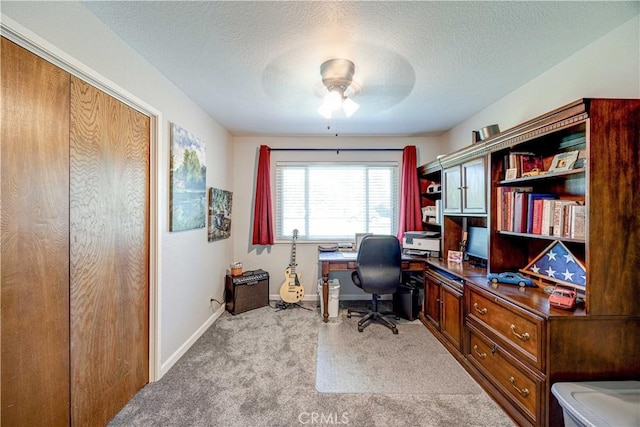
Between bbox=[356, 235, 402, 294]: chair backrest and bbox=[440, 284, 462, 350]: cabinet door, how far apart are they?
0.49 metres

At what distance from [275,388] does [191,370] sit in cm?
76

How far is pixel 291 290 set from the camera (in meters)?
3.52

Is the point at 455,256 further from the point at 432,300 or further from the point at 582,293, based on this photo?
the point at 582,293

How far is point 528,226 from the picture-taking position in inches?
75.9

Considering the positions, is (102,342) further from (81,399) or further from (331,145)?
(331,145)

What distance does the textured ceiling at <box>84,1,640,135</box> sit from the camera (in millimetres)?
1404

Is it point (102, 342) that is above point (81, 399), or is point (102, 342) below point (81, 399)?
above

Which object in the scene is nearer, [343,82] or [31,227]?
[31,227]

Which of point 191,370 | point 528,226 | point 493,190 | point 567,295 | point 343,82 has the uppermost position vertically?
point 343,82

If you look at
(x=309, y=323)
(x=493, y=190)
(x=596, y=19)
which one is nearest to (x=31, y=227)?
(x=309, y=323)

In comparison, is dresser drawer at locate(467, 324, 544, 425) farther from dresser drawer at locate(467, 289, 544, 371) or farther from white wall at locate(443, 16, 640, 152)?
white wall at locate(443, 16, 640, 152)

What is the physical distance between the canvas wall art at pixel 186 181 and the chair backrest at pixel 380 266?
1.75 metres

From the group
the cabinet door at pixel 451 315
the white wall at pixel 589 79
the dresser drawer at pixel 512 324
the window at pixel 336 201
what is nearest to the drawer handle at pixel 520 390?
the dresser drawer at pixel 512 324

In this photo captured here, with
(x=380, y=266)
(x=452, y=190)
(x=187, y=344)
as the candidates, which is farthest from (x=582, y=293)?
(x=187, y=344)
